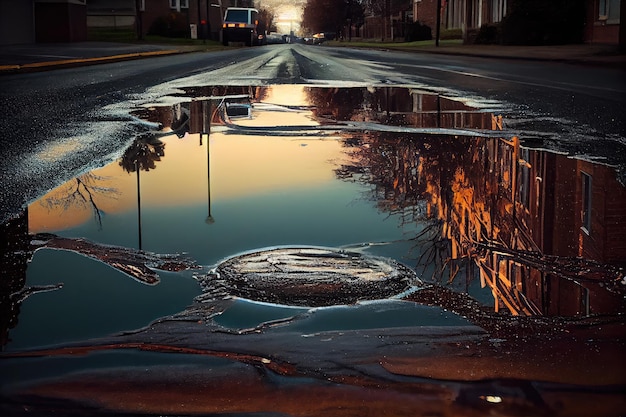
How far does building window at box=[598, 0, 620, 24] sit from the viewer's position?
1357 inches

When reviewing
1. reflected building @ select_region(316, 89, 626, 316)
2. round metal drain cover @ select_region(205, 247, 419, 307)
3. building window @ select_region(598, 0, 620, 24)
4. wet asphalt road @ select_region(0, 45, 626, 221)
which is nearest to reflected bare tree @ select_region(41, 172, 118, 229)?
wet asphalt road @ select_region(0, 45, 626, 221)

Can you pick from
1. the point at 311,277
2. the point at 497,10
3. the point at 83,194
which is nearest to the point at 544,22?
the point at 497,10

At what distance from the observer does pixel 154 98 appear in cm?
1397

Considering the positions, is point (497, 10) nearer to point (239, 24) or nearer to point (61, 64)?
point (239, 24)

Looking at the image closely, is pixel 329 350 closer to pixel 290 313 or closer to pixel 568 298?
pixel 290 313

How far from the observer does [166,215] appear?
Result: 5.63 meters

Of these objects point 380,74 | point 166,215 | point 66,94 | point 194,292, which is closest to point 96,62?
point 380,74

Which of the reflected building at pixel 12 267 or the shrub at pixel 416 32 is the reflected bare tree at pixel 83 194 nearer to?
the reflected building at pixel 12 267

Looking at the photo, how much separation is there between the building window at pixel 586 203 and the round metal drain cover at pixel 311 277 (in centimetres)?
129

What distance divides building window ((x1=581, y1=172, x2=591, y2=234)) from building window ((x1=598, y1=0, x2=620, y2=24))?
30.0 m

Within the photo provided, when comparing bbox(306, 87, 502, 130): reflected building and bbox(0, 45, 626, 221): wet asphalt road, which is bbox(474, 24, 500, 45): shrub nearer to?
bbox(0, 45, 626, 221): wet asphalt road

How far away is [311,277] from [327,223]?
1.27 metres

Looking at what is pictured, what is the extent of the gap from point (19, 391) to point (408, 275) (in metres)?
2.06

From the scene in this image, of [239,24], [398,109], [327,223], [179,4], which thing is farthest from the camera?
[179,4]
